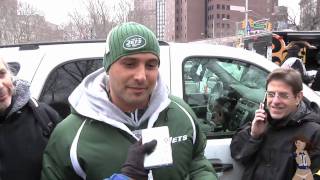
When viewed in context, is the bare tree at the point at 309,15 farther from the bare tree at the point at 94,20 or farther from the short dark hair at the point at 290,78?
the short dark hair at the point at 290,78

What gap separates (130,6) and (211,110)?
1479 inches

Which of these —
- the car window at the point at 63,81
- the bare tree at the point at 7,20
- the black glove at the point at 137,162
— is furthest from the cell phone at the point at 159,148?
the bare tree at the point at 7,20

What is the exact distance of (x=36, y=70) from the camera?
2.94 m

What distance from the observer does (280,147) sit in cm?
283

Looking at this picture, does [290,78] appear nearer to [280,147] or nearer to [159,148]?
[280,147]

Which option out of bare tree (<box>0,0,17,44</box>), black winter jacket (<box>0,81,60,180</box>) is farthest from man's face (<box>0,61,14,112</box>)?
bare tree (<box>0,0,17,44</box>)

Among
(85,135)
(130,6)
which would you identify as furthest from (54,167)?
(130,6)

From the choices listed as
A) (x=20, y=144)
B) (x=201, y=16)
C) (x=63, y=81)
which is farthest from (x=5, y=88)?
(x=201, y=16)

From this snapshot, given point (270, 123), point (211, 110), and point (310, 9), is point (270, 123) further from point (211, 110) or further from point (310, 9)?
point (310, 9)

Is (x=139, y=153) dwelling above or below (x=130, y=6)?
below

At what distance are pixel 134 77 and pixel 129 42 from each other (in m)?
0.14

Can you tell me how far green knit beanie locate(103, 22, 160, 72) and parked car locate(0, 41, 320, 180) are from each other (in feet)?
3.78

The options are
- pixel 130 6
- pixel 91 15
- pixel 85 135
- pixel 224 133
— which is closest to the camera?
pixel 85 135

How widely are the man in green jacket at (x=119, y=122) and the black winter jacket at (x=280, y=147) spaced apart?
95 centimetres
